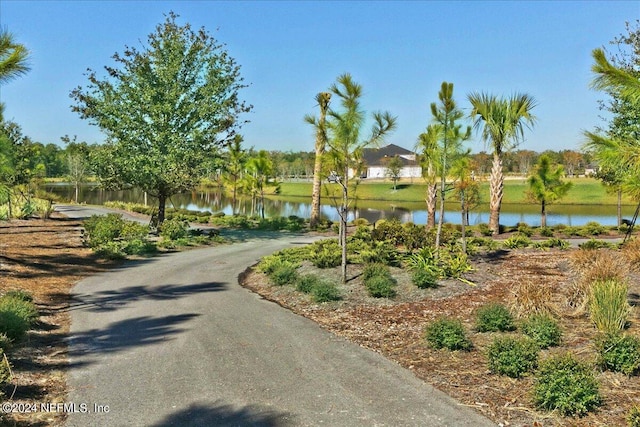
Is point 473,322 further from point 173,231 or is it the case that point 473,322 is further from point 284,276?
point 173,231

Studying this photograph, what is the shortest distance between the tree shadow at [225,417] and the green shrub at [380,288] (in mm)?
5858

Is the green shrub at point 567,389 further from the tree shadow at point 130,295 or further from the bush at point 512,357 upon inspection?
the tree shadow at point 130,295

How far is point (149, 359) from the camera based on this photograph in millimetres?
7660

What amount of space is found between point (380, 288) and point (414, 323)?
73.1 inches

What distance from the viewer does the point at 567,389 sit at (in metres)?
5.86

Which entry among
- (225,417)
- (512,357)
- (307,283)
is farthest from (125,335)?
(512,357)

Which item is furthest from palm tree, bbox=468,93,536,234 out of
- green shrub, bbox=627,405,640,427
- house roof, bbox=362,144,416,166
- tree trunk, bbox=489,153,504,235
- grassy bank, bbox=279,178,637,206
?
house roof, bbox=362,144,416,166

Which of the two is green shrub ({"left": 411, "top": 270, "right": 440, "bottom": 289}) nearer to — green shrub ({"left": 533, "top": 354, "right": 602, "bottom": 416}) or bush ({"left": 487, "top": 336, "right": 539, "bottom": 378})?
bush ({"left": 487, "top": 336, "right": 539, "bottom": 378})

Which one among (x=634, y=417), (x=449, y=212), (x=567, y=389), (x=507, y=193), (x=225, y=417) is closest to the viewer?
(x=634, y=417)

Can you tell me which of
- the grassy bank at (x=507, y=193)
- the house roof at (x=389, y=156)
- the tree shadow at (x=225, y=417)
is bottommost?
the tree shadow at (x=225, y=417)

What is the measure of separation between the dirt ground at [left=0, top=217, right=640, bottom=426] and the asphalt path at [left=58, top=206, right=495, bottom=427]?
0.31 metres

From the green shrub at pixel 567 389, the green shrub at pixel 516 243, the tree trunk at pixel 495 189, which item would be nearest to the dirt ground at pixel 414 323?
the green shrub at pixel 567 389

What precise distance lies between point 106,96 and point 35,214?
13252 mm

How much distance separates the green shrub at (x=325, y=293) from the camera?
37.3 feet
